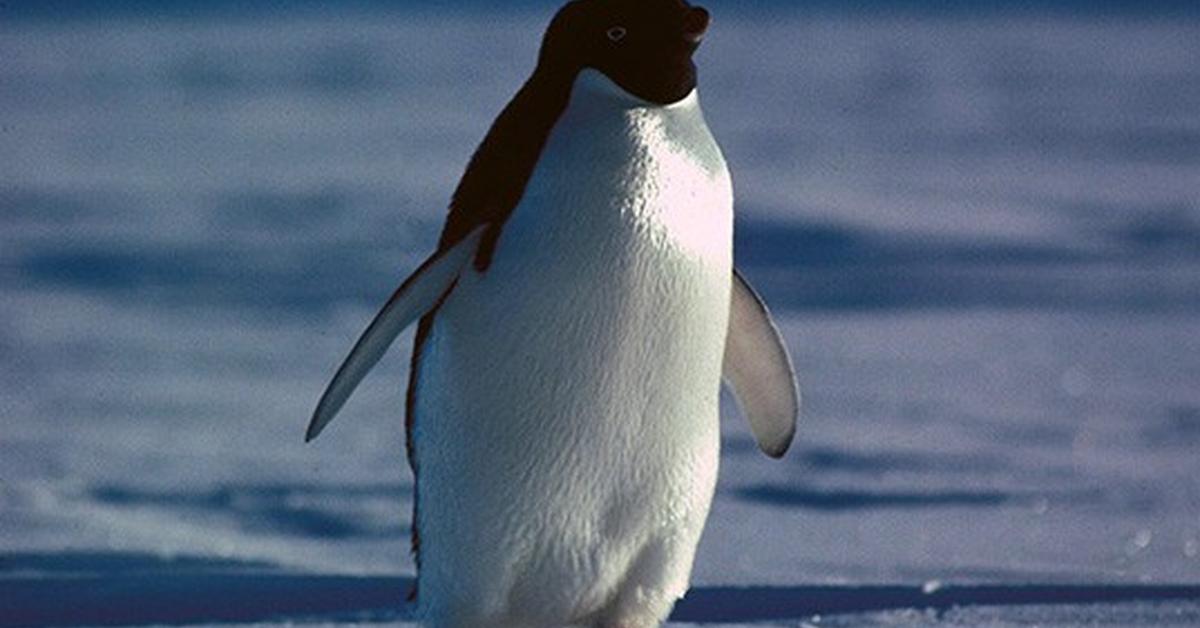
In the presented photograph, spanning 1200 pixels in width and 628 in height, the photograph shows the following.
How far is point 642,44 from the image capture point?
11.2 feet

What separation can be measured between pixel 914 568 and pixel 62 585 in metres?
1.39

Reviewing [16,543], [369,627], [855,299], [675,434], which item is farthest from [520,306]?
[855,299]

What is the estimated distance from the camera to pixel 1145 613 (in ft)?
14.2

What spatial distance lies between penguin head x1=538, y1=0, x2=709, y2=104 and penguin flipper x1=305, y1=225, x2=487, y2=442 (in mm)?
254

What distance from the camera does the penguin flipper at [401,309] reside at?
3.49m

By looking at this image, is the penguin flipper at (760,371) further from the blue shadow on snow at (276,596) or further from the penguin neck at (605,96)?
→ the blue shadow on snow at (276,596)

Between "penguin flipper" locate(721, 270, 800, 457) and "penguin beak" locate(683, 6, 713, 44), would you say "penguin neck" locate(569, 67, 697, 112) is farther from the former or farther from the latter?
"penguin flipper" locate(721, 270, 800, 457)

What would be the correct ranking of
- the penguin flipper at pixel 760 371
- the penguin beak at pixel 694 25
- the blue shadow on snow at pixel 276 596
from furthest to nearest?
the blue shadow on snow at pixel 276 596 → the penguin flipper at pixel 760 371 → the penguin beak at pixel 694 25

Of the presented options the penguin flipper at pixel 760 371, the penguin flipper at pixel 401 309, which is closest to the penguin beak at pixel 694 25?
the penguin flipper at pixel 401 309

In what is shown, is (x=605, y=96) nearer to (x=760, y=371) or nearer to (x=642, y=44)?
(x=642, y=44)

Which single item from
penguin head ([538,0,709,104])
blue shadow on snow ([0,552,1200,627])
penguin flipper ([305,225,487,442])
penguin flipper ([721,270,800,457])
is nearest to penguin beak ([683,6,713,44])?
penguin head ([538,0,709,104])

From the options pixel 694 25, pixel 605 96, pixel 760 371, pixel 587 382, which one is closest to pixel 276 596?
pixel 760 371

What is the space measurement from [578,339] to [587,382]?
0.06 meters

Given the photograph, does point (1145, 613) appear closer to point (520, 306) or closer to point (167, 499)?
point (520, 306)
